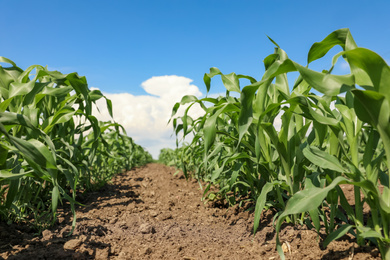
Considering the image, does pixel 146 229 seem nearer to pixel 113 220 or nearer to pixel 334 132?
pixel 113 220

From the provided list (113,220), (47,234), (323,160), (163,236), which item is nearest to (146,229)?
(163,236)

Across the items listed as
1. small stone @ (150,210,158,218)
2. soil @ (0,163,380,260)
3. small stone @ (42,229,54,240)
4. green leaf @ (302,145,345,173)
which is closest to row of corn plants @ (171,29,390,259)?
green leaf @ (302,145,345,173)

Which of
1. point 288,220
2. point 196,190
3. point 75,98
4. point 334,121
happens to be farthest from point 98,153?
point 334,121

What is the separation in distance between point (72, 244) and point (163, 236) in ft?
2.00

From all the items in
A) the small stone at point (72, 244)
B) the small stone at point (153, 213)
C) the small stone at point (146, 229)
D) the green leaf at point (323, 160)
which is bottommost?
the small stone at point (72, 244)

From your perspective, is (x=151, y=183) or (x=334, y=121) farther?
(x=151, y=183)

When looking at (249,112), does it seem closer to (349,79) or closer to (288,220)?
(349,79)

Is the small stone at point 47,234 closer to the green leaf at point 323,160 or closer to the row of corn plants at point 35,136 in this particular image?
the row of corn plants at point 35,136

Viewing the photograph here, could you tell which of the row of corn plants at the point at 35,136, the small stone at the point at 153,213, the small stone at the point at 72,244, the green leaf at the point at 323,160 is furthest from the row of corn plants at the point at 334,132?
the small stone at the point at 153,213

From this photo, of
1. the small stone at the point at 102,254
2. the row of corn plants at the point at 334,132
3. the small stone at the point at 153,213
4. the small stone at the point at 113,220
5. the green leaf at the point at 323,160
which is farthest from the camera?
the small stone at the point at 153,213

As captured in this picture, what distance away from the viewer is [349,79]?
3.84 ft

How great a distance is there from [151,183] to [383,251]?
307 centimetres

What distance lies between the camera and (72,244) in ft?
5.79

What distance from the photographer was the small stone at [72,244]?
1.75 meters
